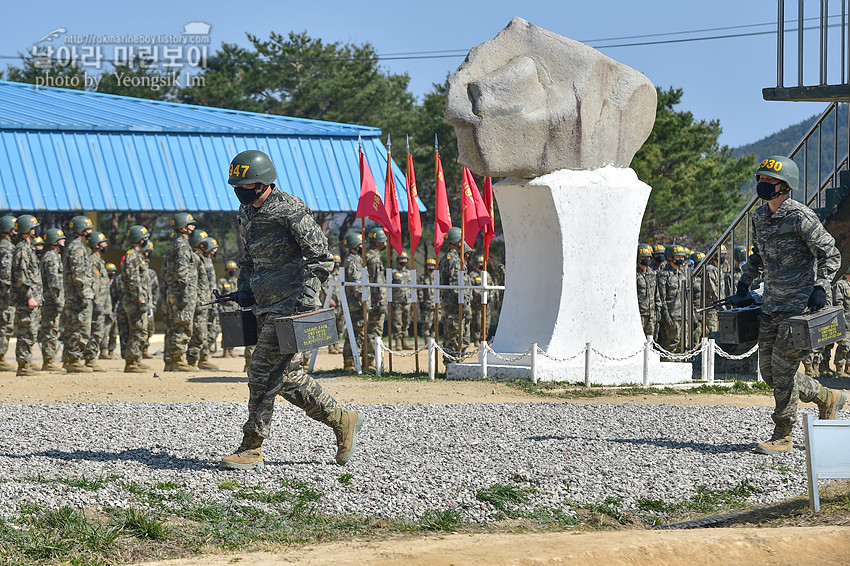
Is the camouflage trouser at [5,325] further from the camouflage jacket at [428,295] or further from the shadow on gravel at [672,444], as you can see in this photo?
the shadow on gravel at [672,444]

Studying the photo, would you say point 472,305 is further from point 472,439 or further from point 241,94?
point 241,94

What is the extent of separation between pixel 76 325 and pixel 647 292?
9.23 metres

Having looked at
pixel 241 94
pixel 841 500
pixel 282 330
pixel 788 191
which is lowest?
pixel 841 500

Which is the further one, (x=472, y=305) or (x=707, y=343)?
(x=472, y=305)

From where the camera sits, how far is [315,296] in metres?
7.50

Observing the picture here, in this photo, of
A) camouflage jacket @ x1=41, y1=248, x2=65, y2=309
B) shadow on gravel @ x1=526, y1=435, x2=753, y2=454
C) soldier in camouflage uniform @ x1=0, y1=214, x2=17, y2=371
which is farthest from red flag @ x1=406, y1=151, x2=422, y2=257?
shadow on gravel @ x1=526, y1=435, x2=753, y2=454

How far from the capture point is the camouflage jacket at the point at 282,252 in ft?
24.4

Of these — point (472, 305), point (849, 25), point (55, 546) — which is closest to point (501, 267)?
point (472, 305)

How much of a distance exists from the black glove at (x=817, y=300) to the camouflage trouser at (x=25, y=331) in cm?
1110

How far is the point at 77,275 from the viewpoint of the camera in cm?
1633

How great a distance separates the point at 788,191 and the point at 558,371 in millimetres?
5805

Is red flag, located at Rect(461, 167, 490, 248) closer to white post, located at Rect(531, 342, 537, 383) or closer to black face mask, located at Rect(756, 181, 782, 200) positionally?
white post, located at Rect(531, 342, 537, 383)

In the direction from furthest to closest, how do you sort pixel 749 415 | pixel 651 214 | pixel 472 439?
pixel 651 214
pixel 749 415
pixel 472 439

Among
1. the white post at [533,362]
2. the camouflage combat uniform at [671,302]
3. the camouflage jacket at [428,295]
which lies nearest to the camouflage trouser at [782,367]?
the white post at [533,362]
